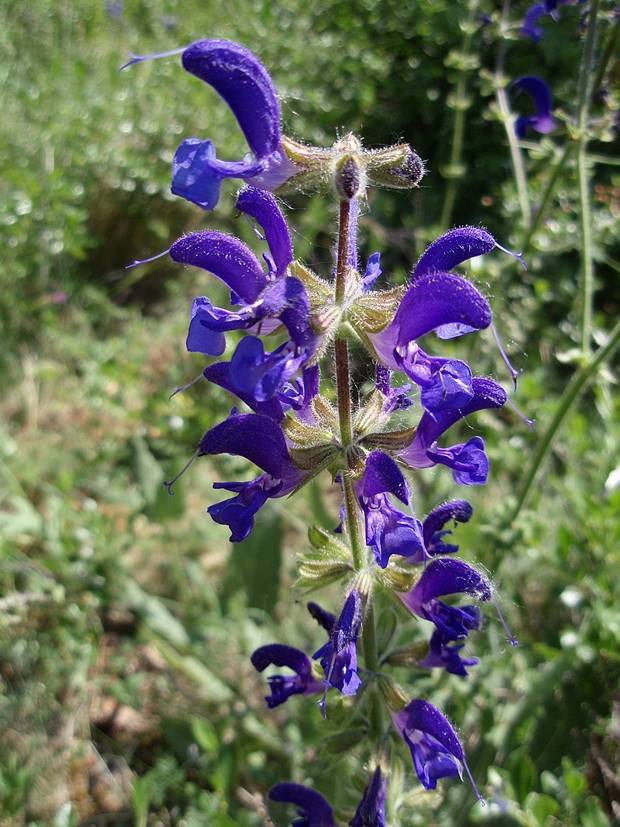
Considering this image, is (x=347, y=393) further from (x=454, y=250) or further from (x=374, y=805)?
(x=374, y=805)

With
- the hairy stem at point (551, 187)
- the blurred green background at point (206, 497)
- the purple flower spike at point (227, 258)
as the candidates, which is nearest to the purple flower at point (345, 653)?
the blurred green background at point (206, 497)

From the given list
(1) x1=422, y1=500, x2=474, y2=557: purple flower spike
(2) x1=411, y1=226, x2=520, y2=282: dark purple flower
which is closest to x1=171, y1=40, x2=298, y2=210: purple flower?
(2) x1=411, y1=226, x2=520, y2=282: dark purple flower

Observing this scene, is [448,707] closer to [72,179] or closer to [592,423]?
[592,423]

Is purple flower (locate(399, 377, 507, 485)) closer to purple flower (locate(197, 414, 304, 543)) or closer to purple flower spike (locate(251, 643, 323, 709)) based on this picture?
purple flower (locate(197, 414, 304, 543))

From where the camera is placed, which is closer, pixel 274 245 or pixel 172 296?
pixel 274 245

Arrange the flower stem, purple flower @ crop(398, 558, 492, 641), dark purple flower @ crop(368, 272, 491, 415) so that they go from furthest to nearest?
the flower stem, purple flower @ crop(398, 558, 492, 641), dark purple flower @ crop(368, 272, 491, 415)

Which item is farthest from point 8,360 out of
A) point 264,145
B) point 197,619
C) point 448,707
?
point 264,145
